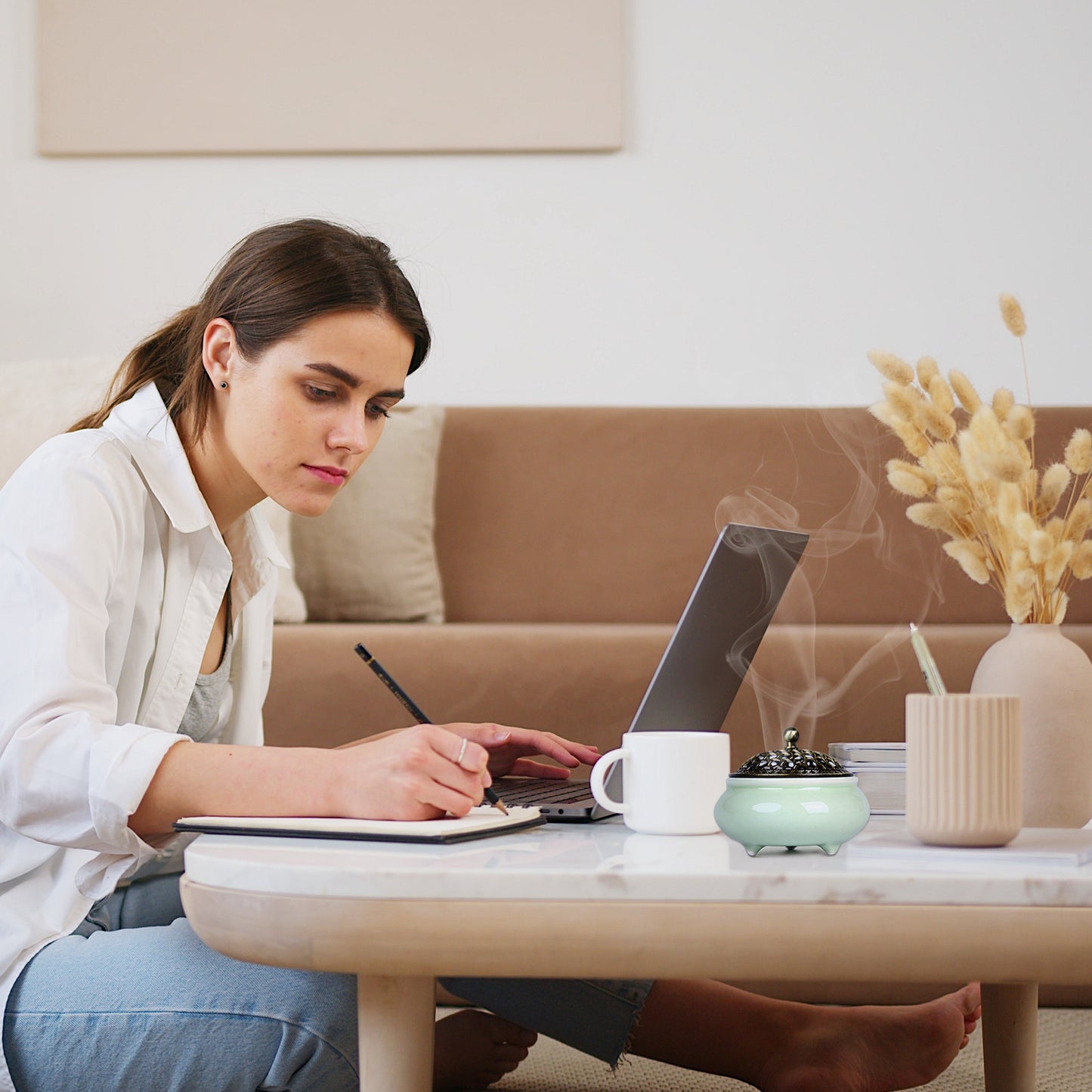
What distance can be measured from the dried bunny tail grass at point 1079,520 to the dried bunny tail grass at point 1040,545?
55 mm

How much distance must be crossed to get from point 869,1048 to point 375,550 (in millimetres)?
1552

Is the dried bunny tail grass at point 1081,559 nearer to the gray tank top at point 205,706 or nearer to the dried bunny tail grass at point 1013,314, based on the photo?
the dried bunny tail grass at point 1013,314

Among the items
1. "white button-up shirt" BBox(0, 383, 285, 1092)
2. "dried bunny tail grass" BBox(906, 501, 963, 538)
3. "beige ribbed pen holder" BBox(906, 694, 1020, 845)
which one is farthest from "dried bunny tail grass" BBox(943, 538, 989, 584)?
"white button-up shirt" BBox(0, 383, 285, 1092)

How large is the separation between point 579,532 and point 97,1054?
1.87 meters

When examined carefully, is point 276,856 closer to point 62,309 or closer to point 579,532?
point 579,532

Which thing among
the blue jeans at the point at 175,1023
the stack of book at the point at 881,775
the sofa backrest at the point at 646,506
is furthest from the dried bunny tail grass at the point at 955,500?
the sofa backrest at the point at 646,506

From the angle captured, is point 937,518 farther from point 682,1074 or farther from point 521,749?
point 682,1074

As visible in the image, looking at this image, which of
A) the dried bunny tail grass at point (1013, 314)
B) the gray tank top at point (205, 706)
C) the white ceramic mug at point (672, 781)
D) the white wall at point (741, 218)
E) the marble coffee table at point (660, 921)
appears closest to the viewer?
the marble coffee table at point (660, 921)

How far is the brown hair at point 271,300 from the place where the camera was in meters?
1.21

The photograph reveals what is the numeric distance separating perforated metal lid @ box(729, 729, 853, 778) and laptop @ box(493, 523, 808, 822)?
0.16 m

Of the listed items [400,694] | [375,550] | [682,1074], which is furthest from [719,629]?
[375,550]

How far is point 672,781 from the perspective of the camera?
837 millimetres

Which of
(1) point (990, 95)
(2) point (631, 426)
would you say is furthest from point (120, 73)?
(1) point (990, 95)

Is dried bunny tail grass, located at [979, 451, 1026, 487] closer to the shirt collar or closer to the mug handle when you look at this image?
the mug handle
